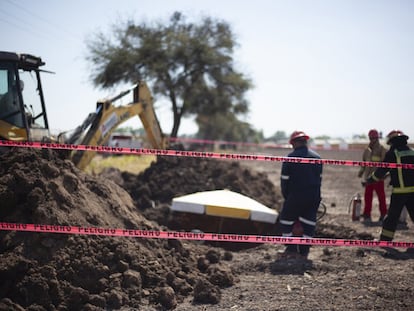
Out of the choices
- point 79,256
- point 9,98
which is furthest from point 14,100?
point 79,256

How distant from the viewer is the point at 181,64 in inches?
1394

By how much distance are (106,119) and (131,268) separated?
17.1ft

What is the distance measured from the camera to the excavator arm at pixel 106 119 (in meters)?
9.41

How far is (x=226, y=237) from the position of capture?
5.23 m

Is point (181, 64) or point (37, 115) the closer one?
point (37, 115)

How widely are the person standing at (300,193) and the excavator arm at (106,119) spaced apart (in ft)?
13.0

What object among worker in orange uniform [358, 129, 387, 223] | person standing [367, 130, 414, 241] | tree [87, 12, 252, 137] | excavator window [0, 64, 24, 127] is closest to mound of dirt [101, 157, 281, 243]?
worker in orange uniform [358, 129, 387, 223]

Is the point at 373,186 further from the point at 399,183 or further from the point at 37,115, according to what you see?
the point at 37,115

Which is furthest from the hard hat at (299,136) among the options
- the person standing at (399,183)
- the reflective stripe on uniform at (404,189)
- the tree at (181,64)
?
the tree at (181,64)

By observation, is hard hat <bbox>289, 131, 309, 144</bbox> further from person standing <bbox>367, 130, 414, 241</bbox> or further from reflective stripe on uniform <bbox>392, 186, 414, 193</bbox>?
reflective stripe on uniform <bbox>392, 186, 414, 193</bbox>

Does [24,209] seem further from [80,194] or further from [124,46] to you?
[124,46]

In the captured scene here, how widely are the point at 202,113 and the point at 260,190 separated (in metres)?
24.4

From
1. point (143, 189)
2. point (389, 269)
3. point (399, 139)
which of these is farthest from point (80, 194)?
point (143, 189)

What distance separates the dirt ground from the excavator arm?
215cm
